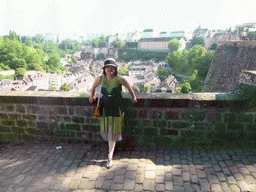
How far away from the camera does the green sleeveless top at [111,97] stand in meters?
3.18

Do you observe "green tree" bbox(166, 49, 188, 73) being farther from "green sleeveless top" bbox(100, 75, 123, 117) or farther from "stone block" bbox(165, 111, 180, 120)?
"green sleeveless top" bbox(100, 75, 123, 117)

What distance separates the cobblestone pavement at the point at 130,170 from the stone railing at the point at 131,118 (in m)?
0.33

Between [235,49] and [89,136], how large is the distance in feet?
93.2

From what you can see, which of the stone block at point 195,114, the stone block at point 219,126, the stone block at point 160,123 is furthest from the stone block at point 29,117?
the stone block at point 219,126

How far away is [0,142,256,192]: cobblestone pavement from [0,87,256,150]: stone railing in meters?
0.33

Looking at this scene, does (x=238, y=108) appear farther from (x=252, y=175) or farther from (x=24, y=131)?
(x=24, y=131)

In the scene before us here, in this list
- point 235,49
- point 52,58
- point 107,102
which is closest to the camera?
point 107,102

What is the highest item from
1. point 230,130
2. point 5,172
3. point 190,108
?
point 190,108

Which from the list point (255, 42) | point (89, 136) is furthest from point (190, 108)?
point (255, 42)

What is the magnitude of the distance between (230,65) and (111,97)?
26862mm

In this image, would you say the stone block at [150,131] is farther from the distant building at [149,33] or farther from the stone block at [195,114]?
the distant building at [149,33]

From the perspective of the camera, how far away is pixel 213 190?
103 inches

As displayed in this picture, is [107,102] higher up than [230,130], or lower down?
higher up

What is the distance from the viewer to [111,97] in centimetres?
319
